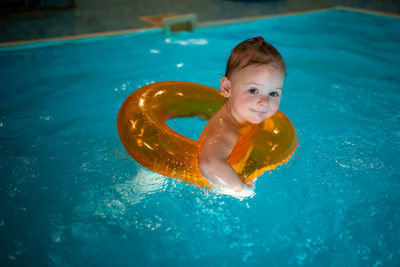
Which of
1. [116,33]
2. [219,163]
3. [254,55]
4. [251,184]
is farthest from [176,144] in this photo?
[116,33]

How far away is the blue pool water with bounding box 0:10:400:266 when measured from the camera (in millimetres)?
1693

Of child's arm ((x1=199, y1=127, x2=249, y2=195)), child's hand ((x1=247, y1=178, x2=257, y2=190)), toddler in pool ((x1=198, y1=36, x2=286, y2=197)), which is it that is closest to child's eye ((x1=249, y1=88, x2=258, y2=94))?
toddler in pool ((x1=198, y1=36, x2=286, y2=197))

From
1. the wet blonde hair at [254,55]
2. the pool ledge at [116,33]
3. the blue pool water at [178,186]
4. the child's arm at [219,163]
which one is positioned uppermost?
the wet blonde hair at [254,55]

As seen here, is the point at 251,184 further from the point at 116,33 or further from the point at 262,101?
the point at 116,33

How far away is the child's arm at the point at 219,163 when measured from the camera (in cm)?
170

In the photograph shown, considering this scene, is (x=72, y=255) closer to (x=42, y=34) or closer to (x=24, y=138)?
(x=24, y=138)

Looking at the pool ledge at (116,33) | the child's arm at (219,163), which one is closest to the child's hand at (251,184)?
the child's arm at (219,163)

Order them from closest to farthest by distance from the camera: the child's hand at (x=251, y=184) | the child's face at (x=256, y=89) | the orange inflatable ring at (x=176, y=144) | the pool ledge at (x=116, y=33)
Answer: the child's face at (x=256, y=89) → the orange inflatable ring at (x=176, y=144) → the child's hand at (x=251, y=184) → the pool ledge at (x=116, y=33)

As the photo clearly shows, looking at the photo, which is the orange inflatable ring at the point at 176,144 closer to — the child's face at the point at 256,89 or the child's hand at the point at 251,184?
the child's hand at the point at 251,184

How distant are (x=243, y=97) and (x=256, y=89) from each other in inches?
3.2

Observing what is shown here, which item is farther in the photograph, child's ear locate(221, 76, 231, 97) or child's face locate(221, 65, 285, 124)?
child's ear locate(221, 76, 231, 97)

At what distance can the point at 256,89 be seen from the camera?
1729 mm

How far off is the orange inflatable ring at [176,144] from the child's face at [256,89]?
0.70ft

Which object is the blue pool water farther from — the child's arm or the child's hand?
the child's arm
